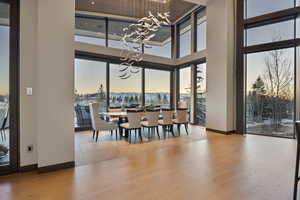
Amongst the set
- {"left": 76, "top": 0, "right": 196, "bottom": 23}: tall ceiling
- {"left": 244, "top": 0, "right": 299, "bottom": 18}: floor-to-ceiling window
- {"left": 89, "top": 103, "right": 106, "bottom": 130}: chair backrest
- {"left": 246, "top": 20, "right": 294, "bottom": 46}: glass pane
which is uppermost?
{"left": 76, "top": 0, "right": 196, "bottom": 23}: tall ceiling

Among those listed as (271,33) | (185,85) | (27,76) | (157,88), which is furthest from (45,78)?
(185,85)

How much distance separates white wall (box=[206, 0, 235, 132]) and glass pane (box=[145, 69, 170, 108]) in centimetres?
350

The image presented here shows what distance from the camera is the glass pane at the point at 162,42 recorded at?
32.5 ft

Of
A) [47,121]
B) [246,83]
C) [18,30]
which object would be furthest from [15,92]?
[246,83]

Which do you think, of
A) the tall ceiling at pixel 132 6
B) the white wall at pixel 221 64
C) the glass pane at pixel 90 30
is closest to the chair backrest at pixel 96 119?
the glass pane at pixel 90 30

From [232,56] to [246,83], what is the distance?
1026mm

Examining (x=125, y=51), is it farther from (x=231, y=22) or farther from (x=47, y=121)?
(x=47, y=121)

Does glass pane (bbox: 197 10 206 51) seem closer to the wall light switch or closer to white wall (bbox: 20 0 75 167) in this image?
white wall (bbox: 20 0 75 167)

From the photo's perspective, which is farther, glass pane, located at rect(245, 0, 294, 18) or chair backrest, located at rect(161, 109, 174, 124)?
chair backrest, located at rect(161, 109, 174, 124)

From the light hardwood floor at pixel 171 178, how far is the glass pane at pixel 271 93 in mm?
1436

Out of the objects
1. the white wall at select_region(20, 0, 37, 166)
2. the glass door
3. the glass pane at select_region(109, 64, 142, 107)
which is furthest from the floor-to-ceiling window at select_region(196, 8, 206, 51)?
the glass door

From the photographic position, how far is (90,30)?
26.2 ft

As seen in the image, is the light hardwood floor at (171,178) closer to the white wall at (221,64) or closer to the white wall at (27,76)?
the white wall at (27,76)

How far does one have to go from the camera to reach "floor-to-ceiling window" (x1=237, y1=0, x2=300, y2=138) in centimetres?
533
